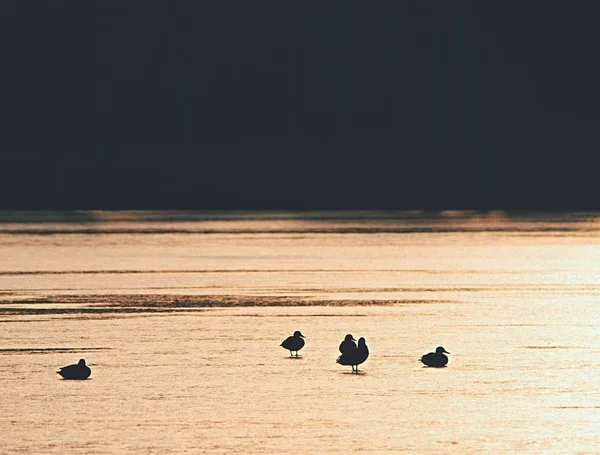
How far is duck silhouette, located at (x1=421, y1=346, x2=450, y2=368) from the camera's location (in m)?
16.2

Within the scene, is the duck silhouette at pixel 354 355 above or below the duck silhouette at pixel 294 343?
below

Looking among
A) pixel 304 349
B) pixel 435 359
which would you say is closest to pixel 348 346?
pixel 435 359

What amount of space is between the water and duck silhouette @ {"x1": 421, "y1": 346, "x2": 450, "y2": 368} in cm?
20

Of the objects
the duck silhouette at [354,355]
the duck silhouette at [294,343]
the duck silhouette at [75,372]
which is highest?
the duck silhouette at [294,343]

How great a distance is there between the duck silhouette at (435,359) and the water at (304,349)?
8.0 inches

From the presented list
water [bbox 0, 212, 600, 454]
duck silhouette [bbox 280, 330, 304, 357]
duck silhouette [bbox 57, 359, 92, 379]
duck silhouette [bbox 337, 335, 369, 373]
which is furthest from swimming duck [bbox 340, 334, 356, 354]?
duck silhouette [bbox 57, 359, 92, 379]

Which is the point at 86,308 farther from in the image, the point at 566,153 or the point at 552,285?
the point at 566,153

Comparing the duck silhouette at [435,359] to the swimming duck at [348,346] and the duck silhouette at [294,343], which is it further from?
the duck silhouette at [294,343]

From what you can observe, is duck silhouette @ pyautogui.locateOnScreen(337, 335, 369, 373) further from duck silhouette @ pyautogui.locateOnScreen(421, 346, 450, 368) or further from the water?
duck silhouette @ pyautogui.locateOnScreen(421, 346, 450, 368)

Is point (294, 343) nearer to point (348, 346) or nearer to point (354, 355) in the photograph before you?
point (348, 346)

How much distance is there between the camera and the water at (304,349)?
13.1 meters

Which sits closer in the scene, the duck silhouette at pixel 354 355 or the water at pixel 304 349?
the water at pixel 304 349

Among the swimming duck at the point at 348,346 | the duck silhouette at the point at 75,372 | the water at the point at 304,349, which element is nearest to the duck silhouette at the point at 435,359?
the water at the point at 304,349

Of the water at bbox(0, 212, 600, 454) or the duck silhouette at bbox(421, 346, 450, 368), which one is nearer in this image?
the water at bbox(0, 212, 600, 454)
